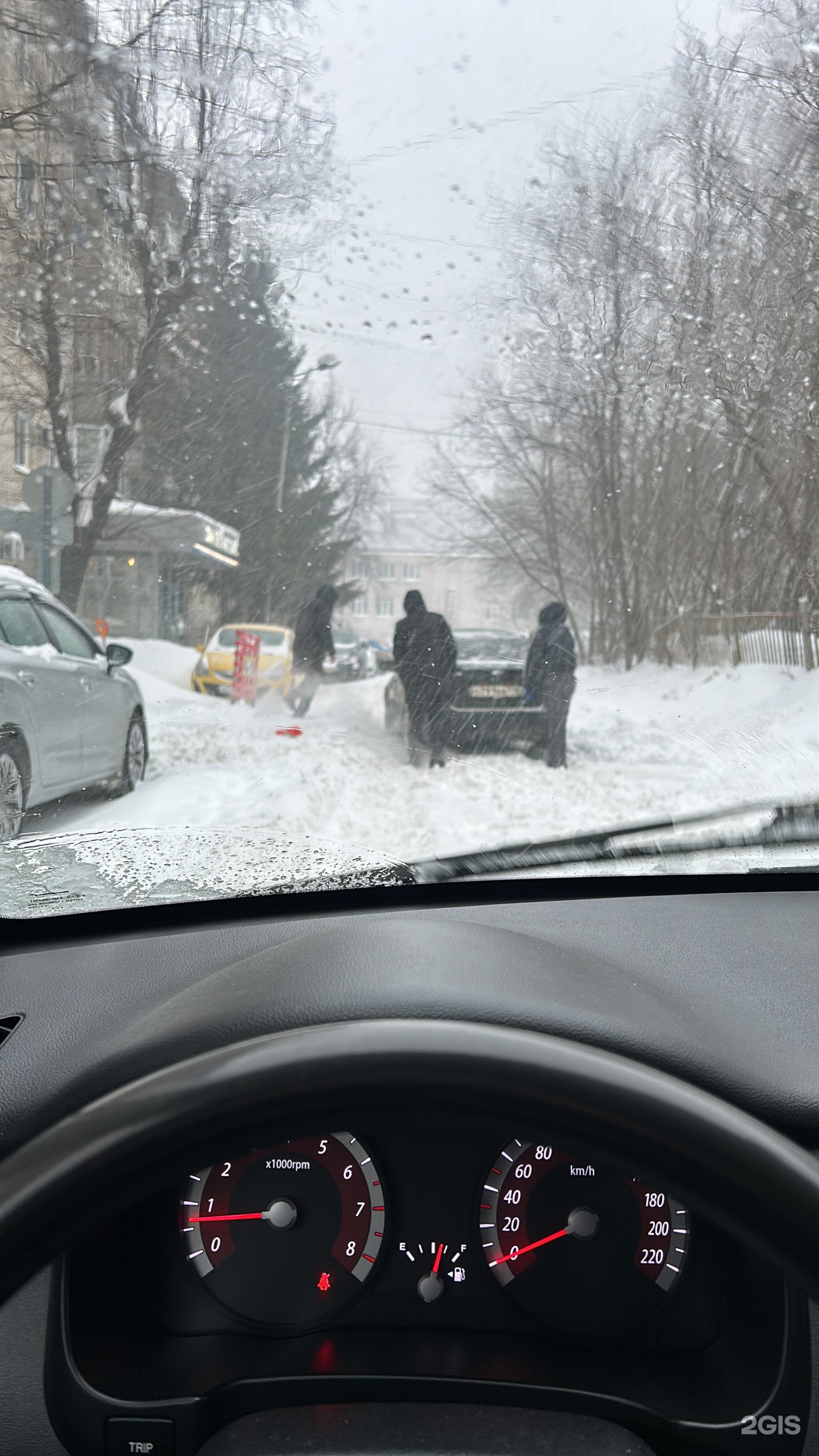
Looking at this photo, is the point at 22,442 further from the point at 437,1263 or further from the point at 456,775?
the point at 437,1263

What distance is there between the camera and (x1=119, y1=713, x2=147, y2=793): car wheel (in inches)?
97.7

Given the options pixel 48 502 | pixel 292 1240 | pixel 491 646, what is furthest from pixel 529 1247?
pixel 48 502

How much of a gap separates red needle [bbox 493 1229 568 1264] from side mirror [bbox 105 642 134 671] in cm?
154

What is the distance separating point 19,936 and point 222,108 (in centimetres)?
196

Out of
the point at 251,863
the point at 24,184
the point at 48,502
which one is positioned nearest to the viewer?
the point at 24,184

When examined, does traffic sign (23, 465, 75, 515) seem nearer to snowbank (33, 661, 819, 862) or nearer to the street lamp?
the street lamp

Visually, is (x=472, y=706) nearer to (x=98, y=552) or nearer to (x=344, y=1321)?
(x=98, y=552)

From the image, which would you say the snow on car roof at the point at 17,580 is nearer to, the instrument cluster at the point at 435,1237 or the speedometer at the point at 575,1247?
the instrument cluster at the point at 435,1237

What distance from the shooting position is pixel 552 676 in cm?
250

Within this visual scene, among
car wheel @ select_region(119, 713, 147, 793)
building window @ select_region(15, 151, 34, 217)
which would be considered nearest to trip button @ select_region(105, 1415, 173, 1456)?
car wheel @ select_region(119, 713, 147, 793)

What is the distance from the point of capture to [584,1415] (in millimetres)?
2178

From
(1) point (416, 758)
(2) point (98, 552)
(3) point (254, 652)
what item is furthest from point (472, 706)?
(2) point (98, 552)

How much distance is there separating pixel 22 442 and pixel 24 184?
21.2 inches

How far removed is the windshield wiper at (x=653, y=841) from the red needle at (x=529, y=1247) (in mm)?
812
